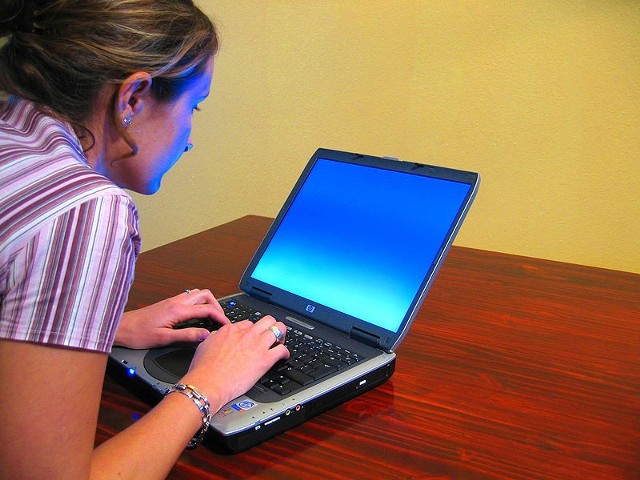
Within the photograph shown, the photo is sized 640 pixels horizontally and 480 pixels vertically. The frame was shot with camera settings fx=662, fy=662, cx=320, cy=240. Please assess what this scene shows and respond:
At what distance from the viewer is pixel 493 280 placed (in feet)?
3.92

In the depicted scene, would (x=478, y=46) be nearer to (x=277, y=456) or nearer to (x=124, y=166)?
(x=124, y=166)

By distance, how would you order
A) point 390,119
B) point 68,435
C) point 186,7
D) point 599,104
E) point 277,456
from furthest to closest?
1. point 390,119
2. point 599,104
3. point 186,7
4. point 277,456
5. point 68,435

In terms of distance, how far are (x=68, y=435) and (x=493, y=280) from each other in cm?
83

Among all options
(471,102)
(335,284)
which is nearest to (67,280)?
(335,284)

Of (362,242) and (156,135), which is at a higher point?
(156,135)

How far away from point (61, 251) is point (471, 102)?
159 centimetres

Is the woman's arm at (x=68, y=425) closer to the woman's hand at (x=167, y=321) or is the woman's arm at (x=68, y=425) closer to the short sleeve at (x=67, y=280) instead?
the short sleeve at (x=67, y=280)

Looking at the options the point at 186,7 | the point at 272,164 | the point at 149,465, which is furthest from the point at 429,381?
the point at 272,164

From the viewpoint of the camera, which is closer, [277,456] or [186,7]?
[277,456]

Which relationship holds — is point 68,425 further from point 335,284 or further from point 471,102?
point 471,102

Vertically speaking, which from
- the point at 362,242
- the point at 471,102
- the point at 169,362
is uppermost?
the point at 471,102

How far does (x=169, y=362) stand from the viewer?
0.81 meters

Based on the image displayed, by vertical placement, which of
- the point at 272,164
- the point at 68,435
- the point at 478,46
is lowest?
Result: the point at 272,164

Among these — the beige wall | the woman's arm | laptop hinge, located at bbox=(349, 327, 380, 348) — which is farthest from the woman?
the beige wall
